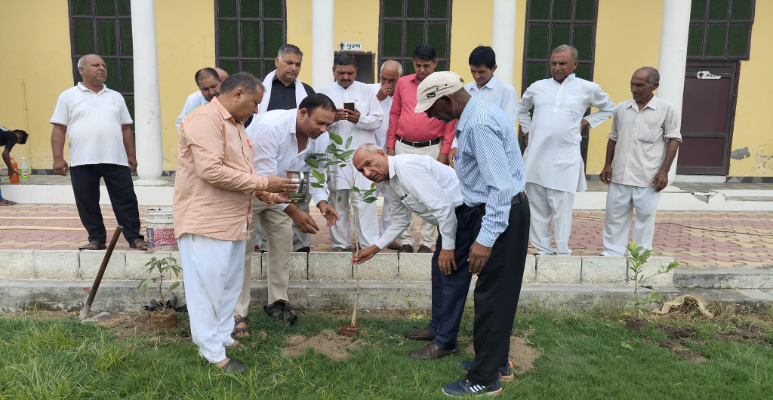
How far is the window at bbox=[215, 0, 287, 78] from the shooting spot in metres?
10.6

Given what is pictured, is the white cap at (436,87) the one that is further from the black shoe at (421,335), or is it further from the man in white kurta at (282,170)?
the black shoe at (421,335)

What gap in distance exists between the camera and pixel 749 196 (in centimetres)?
968

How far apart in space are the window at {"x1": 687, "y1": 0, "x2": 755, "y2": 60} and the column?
218 centimetres

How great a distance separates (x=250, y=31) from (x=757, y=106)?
32.9ft

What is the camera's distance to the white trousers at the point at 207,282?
3617 millimetres

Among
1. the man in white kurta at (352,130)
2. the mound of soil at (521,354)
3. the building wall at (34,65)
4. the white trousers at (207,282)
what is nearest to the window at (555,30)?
the man in white kurta at (352,130)

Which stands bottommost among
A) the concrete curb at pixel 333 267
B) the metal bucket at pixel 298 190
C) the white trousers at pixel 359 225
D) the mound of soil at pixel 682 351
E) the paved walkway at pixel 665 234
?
the mound of soil at pixel 682 351

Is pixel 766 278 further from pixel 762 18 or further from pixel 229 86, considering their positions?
pixel 762 18

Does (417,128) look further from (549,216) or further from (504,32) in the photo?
(504,32)

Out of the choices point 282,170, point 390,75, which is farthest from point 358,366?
point 390,75

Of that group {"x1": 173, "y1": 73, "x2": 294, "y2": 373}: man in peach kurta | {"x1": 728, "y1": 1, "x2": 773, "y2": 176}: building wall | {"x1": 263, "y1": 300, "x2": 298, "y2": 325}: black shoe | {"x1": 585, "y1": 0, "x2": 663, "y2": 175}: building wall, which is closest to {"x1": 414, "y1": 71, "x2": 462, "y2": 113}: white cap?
{"x1": 173, "y1": 73, "x2": 294, "y2": 373}: man in peach kurta

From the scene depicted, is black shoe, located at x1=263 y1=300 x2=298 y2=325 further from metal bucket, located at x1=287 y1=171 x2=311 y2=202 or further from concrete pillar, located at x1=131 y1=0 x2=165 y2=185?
concrete pillar, located at x1=131 y1=0 x2=165 y2=185

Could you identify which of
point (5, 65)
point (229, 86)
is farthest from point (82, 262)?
point (5, 65)

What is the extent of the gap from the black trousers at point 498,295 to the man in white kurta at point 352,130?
2434 mm
